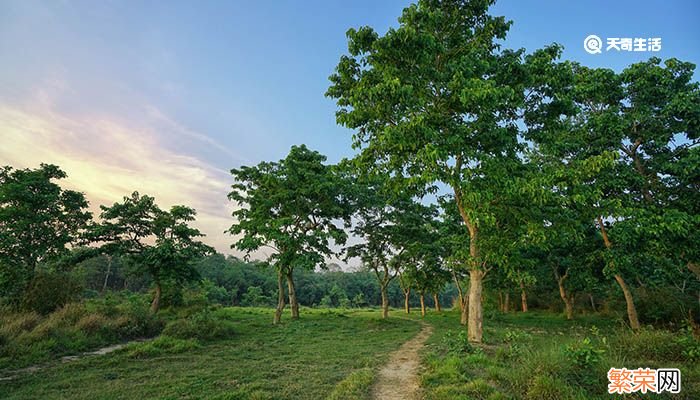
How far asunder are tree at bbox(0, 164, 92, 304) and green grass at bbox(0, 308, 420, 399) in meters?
11.2

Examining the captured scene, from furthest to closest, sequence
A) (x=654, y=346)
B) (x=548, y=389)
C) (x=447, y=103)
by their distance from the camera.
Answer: (x=447, y=103) → (x=654, y=346) → (x=548, y=389)

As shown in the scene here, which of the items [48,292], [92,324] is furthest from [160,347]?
[48,292]

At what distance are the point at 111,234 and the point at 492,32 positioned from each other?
27.2 m

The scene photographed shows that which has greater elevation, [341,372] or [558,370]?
[558,370]

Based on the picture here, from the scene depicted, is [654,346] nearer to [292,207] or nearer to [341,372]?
[341,372]

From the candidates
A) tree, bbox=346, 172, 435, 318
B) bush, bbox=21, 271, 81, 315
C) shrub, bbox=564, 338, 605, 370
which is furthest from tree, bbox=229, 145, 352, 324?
shrub, bbox=564, 338, 605, 370

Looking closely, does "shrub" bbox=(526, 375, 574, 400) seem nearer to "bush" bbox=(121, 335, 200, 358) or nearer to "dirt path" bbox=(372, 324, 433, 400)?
"dirt path" bbox=(372, 324, 433, 400)

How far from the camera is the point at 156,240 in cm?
2434

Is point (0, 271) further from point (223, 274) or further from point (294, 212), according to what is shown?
point (223, 274)

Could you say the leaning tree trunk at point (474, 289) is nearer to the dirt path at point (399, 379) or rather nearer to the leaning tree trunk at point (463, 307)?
the dirt path at point (399, 379)
